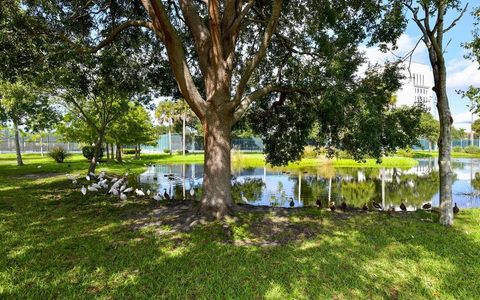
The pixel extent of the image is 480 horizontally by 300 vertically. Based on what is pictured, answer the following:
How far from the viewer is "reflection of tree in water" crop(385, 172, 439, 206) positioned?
13578mm

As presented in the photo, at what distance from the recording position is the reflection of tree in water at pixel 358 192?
44.7ft

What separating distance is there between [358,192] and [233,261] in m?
12.8

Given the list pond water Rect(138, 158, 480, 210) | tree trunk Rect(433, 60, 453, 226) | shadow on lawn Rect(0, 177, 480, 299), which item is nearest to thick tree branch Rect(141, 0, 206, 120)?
shadow on lawn Rect(0, 177, 480, 299)

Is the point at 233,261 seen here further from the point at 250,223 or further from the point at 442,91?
the point at 442,91

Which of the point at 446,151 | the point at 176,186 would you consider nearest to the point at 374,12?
the point at 446,151

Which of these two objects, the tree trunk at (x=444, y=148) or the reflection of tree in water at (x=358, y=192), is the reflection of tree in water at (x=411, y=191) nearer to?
the reflection of tree in water at (x=358, y=192)

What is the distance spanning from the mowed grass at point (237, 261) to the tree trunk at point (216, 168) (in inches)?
21.6

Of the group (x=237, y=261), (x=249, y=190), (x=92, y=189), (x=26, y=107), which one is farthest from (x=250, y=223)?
(x=26, y=107)

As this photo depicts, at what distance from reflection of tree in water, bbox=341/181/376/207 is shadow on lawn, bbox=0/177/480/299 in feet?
21.8

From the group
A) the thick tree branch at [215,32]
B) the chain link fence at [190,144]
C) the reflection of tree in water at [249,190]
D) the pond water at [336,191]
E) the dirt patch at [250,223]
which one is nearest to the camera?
the dirt patch at [250,223]

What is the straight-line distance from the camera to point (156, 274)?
4344 mm

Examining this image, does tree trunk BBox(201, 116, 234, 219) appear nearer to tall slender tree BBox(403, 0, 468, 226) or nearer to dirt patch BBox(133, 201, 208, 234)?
dirt patch BBox(133, 201, 208, 234)

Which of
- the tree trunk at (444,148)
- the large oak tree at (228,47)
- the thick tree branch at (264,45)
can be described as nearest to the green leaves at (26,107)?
the large oak tree at (228,47)

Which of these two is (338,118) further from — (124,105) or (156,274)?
(124,105)
